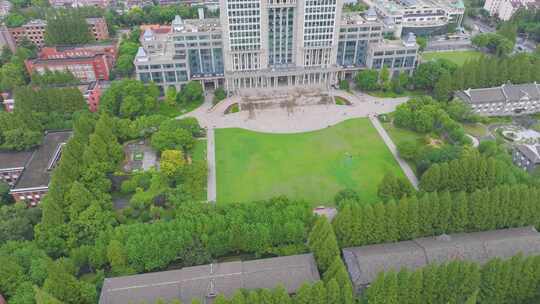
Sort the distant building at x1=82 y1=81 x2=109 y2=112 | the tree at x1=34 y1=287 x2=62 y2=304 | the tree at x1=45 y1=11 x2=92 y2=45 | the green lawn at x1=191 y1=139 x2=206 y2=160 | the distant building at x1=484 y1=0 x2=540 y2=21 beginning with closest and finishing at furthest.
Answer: the tree at x1=34 y1=287 x2=62 y2=304 → the green lawn at x1=191 y1=139 x2=206 y2=160 → the distant building at x1=82 y1=81 x2=109 y2=112 → the tree at x1=45 y1=11 x2=92 y2=45 → the distant building at x1=484 y1=0 x2=540 y2=21

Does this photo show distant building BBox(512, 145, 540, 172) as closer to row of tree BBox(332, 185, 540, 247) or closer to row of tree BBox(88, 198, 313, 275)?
row of tree BBox(332, 185, 540, 247)

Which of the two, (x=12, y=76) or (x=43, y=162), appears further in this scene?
(x=12, y=76)

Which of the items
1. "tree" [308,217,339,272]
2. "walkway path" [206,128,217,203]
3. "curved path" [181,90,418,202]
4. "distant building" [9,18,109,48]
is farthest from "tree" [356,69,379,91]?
"distant building" [9,18,109,48]

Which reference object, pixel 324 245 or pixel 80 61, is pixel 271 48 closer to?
pixel 80 61

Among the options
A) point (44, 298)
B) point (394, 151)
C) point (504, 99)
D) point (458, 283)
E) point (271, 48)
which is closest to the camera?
point (44, 298)

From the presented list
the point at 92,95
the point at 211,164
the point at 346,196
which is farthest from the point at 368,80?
the point at 92,95

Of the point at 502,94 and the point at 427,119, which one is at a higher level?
the point at 502,94
